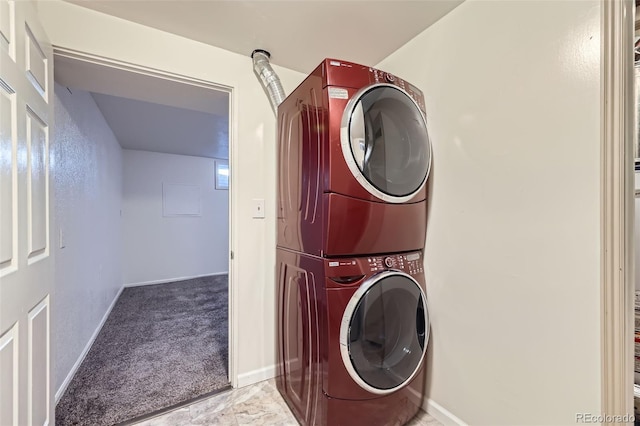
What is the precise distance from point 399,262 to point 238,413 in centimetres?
126

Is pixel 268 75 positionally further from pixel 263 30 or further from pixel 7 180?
pixel 7 180

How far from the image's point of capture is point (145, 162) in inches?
179

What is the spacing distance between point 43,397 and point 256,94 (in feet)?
6.26

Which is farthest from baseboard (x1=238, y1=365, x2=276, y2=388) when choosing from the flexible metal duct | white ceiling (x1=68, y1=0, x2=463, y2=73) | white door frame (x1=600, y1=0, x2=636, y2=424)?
white ceiling (x1=68, y1=0, x2=463, y2=73)

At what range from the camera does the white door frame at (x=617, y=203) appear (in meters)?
0.88

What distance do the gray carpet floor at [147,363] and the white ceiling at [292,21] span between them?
7.27 ft

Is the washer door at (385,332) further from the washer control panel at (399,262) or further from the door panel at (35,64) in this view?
the door panel at (35,64)

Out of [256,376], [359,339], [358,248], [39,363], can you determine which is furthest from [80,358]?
[358,248]

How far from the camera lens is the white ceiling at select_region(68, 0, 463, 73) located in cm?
136

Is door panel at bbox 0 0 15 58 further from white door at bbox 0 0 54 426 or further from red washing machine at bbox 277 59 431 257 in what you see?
red washing machine at bbox 277 59 431 257

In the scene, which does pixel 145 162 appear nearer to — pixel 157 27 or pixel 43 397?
pixel 157 27

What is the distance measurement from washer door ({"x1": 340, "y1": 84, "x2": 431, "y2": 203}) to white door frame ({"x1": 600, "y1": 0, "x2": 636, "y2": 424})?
0.66 m

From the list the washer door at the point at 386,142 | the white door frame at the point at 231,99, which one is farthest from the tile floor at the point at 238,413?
the washer door at the point at 386,142

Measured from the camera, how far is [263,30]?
154cm
